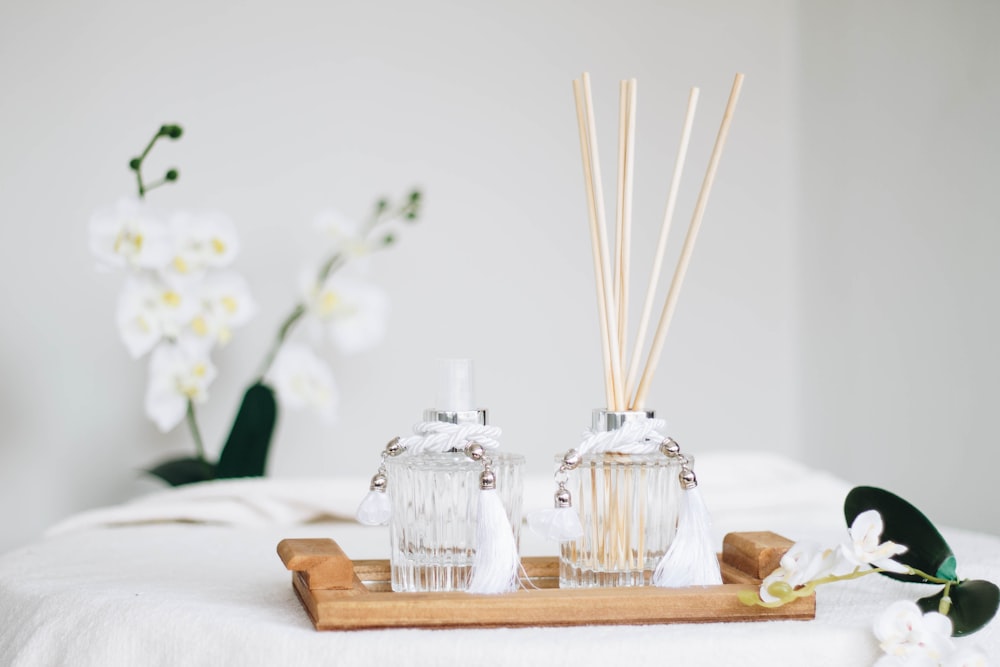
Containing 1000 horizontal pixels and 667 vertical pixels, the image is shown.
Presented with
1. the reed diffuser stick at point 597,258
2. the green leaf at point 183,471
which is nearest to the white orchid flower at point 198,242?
the green leaf at point 183,471

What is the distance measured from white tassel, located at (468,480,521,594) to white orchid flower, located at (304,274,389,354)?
3.75 feet

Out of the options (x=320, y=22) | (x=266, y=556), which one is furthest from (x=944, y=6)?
(x=266, y=556)

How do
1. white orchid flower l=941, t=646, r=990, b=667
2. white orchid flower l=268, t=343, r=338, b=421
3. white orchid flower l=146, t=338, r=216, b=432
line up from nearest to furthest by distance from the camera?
1. white orchid flower l=941, t=646, r=990, b=667
2. white orchid flower l=146, t=338, r=216, b=432
3. white orchid flower l=268, t=343, r=338, b=421

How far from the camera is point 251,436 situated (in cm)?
170

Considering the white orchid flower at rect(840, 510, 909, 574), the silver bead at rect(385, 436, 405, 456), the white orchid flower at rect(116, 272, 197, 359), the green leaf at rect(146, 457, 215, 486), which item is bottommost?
the green leaf at rect(146, 457, 215, 486)

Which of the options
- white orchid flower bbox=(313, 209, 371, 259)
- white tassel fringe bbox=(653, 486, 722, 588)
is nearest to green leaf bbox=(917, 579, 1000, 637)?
white tassel fringe bbox=(653, 486, 722, 588)

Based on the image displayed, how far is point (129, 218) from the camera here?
152 centimetres

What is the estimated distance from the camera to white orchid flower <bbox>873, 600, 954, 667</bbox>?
2.08 feet

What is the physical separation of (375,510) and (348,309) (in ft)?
3.64

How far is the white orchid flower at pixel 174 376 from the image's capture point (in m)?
1.62

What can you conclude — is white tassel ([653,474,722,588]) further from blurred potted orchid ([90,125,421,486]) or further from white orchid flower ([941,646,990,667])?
blurred potted orchid ([90,125,421,486])

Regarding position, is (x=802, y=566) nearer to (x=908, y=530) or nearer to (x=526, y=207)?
(x=908, y=530)

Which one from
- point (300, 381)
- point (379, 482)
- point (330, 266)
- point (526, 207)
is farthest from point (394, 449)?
point (526, 207)

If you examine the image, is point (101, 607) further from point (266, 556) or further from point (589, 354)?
point (589, 354)
